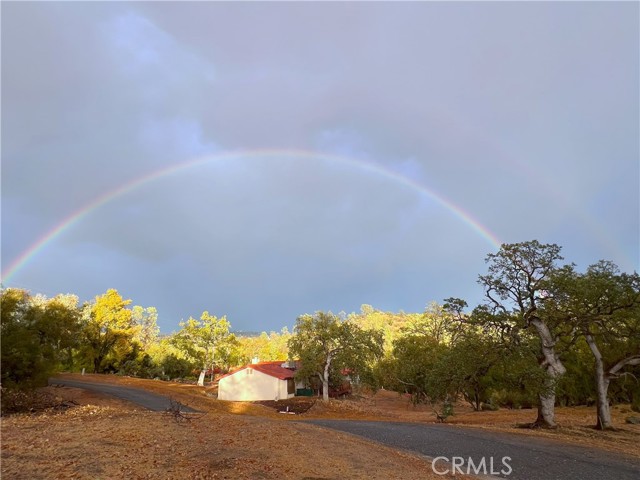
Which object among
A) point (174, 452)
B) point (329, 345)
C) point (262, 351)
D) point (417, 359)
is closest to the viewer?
point (174, 452)

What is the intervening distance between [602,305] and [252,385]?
42.1 metres

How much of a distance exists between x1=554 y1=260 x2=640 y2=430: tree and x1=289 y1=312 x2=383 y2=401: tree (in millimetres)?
26171

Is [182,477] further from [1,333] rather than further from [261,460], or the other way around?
[1,333]

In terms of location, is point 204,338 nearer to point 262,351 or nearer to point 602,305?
point 262,351

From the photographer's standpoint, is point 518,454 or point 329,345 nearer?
point 518,454

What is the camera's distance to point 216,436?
13.9m

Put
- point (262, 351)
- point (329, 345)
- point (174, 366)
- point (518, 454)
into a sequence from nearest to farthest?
point (518, 454) < point (329, 345) < point (174, 366) < point (262, 351)

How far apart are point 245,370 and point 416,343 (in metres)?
22.8

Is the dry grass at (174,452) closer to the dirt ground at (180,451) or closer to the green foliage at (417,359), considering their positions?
the dirt ground at (180,451)

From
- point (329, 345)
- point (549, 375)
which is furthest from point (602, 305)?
point (329, 345)

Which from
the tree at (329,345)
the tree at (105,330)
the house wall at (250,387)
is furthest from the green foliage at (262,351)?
the tree at (329,345)

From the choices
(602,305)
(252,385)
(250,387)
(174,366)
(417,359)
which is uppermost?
(602,305)

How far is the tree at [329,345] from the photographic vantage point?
154 ft

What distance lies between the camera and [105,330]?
6169 cm
